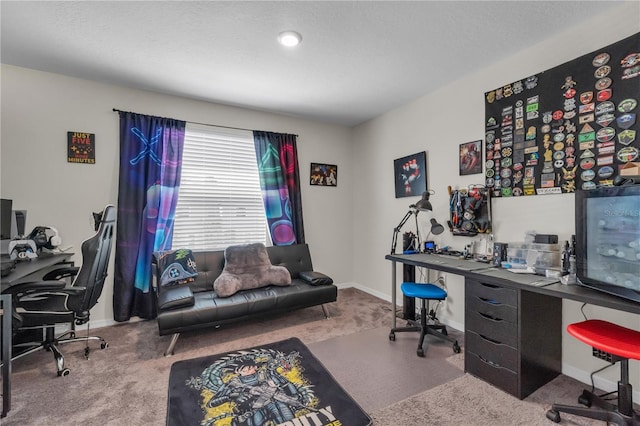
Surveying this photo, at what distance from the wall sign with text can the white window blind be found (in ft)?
2.90

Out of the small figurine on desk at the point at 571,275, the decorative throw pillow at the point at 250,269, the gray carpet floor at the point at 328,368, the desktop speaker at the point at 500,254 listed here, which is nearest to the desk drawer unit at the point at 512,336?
the gray carpet floor at the point at 328,368

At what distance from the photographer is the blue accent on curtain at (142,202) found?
120 inches

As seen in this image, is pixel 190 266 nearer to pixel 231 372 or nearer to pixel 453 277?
pixel 231 372

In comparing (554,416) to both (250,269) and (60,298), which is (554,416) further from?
(60,298)

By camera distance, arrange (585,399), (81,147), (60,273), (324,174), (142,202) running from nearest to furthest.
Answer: (585,399) → (60,273) → (81,147) → (142,202) → (324,174)

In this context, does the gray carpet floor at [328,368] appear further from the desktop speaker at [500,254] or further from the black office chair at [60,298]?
the desktop speaker at [500,254]

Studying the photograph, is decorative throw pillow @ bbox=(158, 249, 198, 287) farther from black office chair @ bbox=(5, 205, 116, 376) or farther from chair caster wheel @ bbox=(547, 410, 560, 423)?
Answer: chair caster wheel @ bbox=(547, 410, 560, 423)

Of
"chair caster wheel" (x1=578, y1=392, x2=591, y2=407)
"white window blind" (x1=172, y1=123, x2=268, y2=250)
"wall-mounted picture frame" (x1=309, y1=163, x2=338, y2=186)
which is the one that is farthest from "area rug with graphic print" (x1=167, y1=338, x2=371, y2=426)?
"wall-mounted picture frame" (x1=309, y1=163, x2=338, y2=186)

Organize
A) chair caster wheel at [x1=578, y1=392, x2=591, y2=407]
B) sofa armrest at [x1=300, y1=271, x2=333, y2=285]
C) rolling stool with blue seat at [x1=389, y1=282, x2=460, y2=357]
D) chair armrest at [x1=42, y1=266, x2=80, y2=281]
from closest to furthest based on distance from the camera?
chair caster wheel at [x1=578, y1=392, x2=591, y2=407], rolling stool with blue seat at [x1=389, y1=282, x2=460, y2=357], chair armrest at [x1=42, y1=266, x2=80, y2=281], sofa armrest at [x1=300, y1=271, x2=333, y2=285]

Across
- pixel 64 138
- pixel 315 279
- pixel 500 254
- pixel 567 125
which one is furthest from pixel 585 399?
pixel 64 138

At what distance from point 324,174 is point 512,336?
3.14m

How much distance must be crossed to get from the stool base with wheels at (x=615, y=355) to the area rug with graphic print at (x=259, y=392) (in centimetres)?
121

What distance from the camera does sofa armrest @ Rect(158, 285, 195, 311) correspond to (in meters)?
2.44

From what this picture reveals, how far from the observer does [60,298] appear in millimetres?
2312
